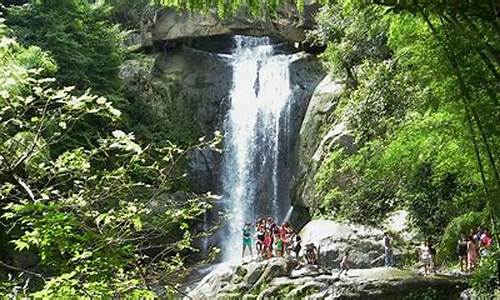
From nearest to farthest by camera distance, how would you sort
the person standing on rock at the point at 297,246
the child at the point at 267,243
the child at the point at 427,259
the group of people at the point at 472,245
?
the group of people at the point at 472,245 → the child at the point at 427,259 → the person standing on rock at the point at 297,246 → the child at the point at 267,243

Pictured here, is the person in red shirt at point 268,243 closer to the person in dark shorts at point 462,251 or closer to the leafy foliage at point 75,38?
the person in dark shorts at point 462,251

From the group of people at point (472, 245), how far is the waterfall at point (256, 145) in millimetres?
10390

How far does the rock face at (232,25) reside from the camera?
74.3ft

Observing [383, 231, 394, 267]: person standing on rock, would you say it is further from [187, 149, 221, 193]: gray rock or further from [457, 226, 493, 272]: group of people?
[187, 149, 221, 193]: gray rock

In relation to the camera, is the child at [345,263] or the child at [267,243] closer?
the child at [345,263]

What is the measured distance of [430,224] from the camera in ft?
42.4

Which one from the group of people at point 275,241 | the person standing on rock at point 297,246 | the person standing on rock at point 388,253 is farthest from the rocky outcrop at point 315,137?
the person standing on rock at point 388,253

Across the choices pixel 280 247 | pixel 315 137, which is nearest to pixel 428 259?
pixel 280 247

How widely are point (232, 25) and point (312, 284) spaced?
1502 centimetres

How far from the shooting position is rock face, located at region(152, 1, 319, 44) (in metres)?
22.6

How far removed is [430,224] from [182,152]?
1088cm

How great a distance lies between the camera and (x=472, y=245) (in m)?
10.8

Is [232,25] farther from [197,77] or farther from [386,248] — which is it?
[386,248]

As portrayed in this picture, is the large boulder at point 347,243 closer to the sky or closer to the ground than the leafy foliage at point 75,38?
closer to the ground
